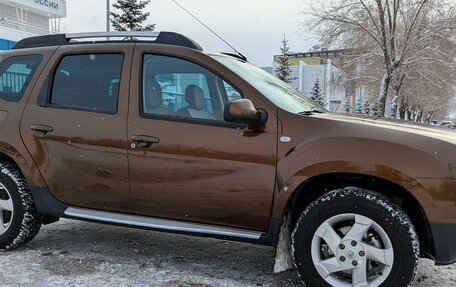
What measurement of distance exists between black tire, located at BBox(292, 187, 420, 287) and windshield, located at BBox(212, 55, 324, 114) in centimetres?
77

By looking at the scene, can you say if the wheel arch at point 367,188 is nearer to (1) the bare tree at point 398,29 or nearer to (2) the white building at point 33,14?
(1) the bare tree at point 398,29

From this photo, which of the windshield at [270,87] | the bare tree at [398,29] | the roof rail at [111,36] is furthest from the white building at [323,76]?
the roof rail at [111,36]

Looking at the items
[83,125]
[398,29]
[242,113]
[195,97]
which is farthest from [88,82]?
[398,29]

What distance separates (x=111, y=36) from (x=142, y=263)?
1.96 metres

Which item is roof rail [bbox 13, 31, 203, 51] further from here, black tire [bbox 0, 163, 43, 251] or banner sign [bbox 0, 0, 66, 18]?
banner sign [bbox 0, 0, 66, 18]

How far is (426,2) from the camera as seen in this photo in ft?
61.2

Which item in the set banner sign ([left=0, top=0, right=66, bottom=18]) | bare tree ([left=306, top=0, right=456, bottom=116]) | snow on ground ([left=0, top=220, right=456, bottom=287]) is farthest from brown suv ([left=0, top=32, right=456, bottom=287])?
banner sign ([left=0, top=0, right=66, bottom=18])

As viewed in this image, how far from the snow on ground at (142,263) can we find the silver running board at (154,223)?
0.41m

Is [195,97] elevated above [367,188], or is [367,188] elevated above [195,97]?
[195,97]

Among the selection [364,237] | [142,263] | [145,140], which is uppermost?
[145,140]

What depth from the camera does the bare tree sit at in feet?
61.5

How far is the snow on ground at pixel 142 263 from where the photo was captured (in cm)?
360

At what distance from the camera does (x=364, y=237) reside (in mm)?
3119

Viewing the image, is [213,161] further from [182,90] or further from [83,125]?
[83,125]
